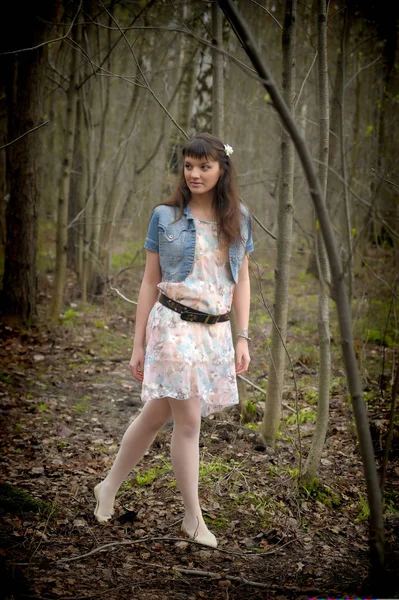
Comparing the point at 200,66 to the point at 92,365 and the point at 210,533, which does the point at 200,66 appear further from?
the point at 210,533

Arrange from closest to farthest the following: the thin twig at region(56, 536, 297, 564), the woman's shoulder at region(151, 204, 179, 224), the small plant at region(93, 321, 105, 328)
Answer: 1. the thin twig at region(56, 536, 297, 564)
2. the woman's shoulder at region(151, 204, 179, 224)
3. the small plant at region(93, 321, 105, 328)

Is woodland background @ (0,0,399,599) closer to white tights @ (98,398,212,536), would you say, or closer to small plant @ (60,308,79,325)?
small plant @ (60,308,79,325)

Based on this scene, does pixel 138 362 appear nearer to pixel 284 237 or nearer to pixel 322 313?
pixel 322 313

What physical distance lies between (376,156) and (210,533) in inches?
290

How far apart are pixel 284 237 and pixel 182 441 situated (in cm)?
144

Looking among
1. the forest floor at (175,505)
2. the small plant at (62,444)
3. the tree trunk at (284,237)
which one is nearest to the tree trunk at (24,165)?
the forest floor at (175,505)

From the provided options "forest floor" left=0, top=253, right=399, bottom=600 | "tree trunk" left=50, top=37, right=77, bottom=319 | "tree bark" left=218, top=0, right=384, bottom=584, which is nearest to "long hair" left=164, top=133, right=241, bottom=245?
"forest floor" left=0, top=253, right=399, bottom=600

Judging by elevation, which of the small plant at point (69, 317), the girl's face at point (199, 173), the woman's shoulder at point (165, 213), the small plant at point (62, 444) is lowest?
the small plant at point (62, 444)

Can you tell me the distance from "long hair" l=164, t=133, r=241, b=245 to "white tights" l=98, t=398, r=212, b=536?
863mm

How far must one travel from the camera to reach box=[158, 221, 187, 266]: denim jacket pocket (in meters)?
2.65

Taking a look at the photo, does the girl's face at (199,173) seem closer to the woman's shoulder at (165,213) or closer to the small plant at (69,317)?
the woman's shoulder at (165,213)

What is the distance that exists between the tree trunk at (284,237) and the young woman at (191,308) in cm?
61

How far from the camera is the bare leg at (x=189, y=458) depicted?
264cm

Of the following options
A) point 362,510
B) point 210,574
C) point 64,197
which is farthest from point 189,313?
point 64,197
